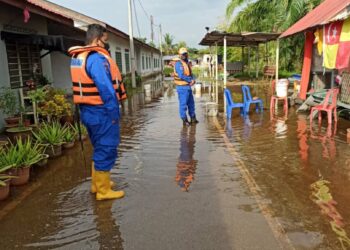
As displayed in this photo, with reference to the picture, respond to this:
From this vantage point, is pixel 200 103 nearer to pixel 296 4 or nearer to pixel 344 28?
pixel 344 28

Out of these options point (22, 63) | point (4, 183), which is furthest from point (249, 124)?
point (22, 63)

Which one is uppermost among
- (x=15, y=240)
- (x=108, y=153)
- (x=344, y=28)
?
(x=344, y=28)

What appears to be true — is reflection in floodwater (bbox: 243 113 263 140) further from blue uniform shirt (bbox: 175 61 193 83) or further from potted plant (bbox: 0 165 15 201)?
potted plant (bbox: 0 165 15 201)

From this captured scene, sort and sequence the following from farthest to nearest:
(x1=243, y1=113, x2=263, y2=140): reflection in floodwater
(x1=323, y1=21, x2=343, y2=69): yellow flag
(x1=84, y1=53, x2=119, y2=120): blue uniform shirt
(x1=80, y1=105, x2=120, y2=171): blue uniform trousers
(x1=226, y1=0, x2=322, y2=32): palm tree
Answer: (x1=226, y1=0, x2=322, y2=32): palm tree
(x1=323, y1=21, x2=343, y2=69): yellow flag
(x1=243, y1=113, x2=263, y2=140): reflection in floodwater
(x1=80, y1=105, x2=120, y2=171): blue uniform trousers
(x1=84, y1=53, x2=119, y2=120): blue uniform shirt

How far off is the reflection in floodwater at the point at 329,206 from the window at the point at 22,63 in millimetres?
7204

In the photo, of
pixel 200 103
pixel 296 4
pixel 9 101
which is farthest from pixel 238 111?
pixel 296 4

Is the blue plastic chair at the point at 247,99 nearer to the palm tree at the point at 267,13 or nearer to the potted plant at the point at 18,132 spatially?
the potted plant at the point at 18,132

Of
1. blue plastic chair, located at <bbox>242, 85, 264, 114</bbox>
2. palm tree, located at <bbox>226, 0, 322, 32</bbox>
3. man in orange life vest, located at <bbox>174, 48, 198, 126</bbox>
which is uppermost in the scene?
palm tree, located at <bbox>226, 0, 322, 32</bbox>

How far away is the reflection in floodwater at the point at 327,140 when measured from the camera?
5.69m

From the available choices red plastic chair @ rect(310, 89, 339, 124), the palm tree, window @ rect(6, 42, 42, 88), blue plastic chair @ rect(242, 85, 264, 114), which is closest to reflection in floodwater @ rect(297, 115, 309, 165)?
red plastic chair @ rect(310, 89, 339, 124)

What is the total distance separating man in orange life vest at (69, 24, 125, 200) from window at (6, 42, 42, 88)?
5304mm

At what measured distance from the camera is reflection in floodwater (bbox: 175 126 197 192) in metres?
4.72

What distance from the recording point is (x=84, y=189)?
4570 mm

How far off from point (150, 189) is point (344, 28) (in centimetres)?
558
